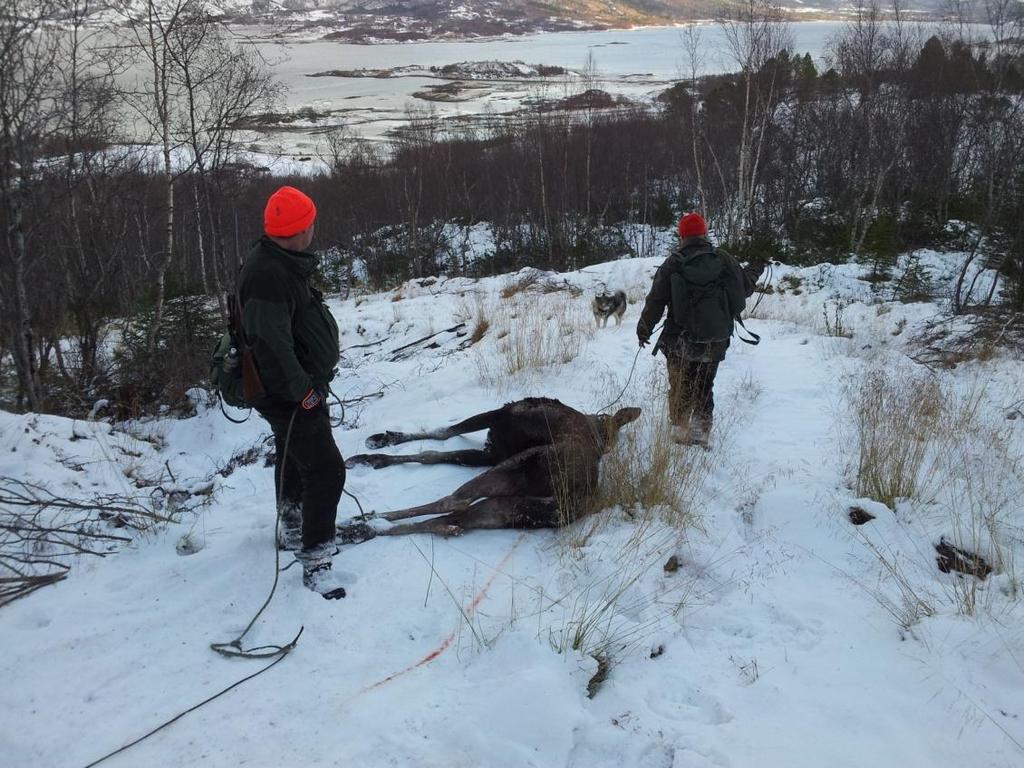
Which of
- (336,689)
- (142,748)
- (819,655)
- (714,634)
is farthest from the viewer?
(714,634)

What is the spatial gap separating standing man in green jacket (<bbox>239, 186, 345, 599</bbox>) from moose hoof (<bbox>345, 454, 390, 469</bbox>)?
1231 millimetres

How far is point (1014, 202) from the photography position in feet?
59.3

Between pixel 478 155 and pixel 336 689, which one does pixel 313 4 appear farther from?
pixel 336 689

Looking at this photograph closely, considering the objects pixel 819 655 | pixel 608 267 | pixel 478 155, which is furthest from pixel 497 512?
pixel 478 155

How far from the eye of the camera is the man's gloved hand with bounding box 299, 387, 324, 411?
290 cm

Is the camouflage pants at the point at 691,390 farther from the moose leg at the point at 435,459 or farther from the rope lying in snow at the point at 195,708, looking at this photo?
the rope lying in snow at the point at 195,708

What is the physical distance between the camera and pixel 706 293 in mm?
4711

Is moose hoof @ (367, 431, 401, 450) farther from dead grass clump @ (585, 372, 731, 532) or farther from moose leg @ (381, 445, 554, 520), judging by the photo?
dead grass clump @ (585, 372, 731, 532)

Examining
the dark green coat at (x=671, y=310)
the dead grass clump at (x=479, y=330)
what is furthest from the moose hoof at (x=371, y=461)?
the dead grass clump at (x=479, y=330)

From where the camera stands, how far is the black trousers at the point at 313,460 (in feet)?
9.86

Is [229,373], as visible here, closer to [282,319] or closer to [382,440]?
[282,319]

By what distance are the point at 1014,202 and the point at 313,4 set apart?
48.6 metres

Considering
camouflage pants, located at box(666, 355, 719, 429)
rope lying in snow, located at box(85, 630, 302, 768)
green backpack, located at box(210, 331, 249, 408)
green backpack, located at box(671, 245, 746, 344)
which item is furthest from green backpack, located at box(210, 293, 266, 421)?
green backpack, located at box(671, 245, 746, 344)

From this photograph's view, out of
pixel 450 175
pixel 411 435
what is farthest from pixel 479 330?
pixel 450 175
